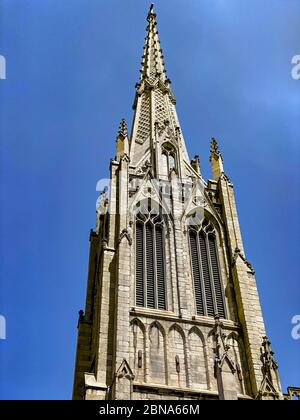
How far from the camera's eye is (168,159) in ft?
118

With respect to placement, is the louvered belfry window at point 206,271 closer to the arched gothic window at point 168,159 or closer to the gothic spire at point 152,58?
the arched gothic window at point 168,159

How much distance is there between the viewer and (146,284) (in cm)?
2655

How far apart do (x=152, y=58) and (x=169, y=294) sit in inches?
1167

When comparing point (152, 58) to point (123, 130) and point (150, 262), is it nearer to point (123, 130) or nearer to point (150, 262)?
point (123, 130)

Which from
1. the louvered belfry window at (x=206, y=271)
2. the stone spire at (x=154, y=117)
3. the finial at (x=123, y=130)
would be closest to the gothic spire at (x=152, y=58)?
the stone spire at (x=154, y=117)

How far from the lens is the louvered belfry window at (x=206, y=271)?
26656mm

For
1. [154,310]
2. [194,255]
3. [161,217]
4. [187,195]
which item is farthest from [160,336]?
[187,195]

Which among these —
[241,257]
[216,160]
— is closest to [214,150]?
[216,160]

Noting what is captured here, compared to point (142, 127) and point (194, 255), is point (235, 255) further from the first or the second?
point (142, 127)

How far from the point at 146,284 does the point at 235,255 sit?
524cm

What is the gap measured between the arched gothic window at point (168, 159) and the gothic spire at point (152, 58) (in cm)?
1186
